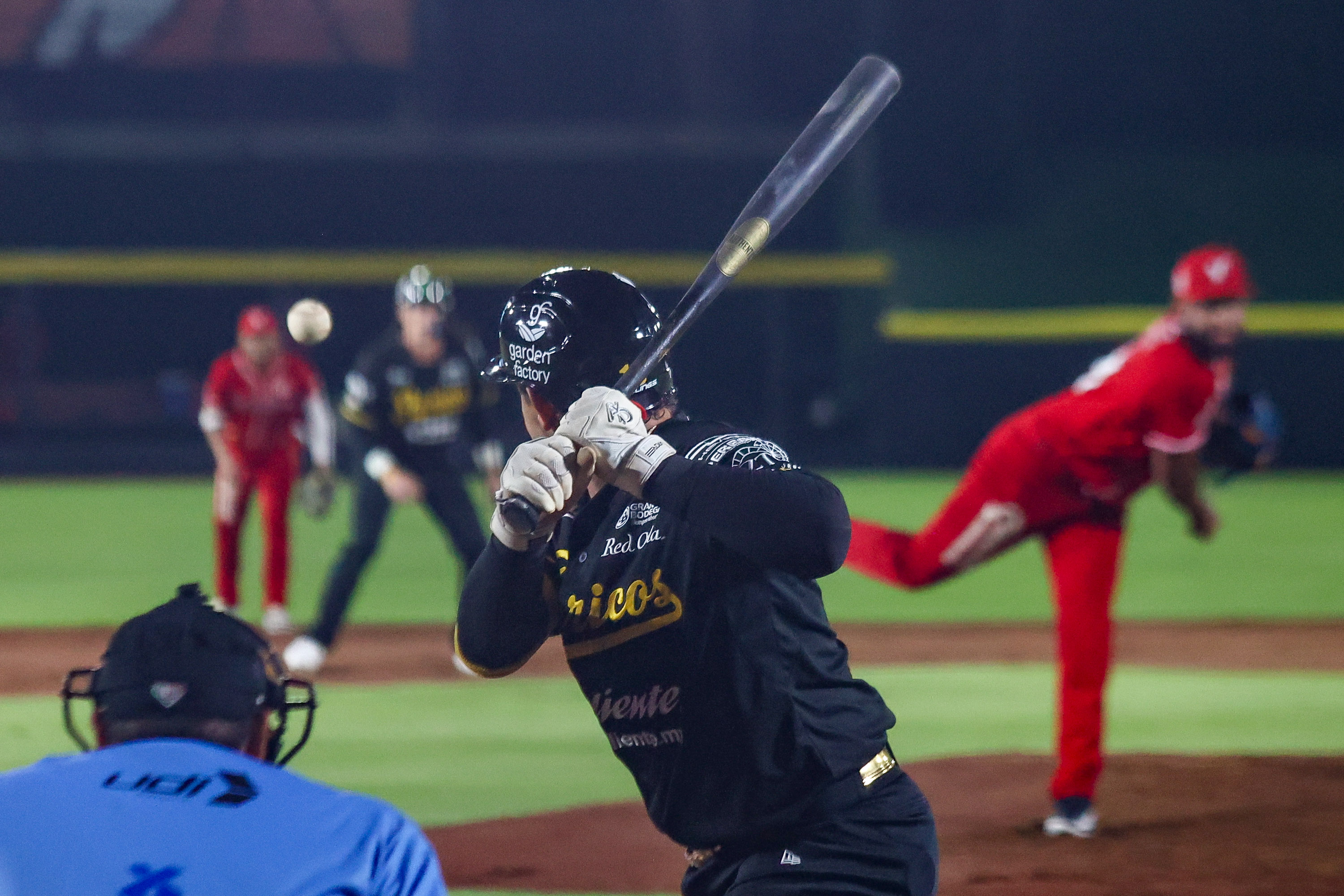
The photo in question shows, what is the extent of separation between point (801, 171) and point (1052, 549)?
8.46ft

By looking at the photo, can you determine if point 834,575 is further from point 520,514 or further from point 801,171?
point 520,514

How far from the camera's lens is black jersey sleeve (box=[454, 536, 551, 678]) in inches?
103

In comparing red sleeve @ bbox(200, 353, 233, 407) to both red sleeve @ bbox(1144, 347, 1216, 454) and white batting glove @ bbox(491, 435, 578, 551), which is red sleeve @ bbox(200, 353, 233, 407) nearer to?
red sleeve @ bbox(1144, 347, 1216, 454)

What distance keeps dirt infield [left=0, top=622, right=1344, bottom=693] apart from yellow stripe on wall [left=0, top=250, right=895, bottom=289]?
29.6ft

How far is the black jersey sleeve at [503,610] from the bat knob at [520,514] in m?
0.10

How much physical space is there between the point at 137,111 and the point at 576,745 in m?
16.6

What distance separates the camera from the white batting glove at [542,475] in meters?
2.42

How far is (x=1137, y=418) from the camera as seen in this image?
5371 millimetres

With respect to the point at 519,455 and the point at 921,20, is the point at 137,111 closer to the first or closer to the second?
the point at 921,20

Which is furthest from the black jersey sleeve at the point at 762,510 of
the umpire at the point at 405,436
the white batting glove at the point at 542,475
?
the umpire at the point at 405,436

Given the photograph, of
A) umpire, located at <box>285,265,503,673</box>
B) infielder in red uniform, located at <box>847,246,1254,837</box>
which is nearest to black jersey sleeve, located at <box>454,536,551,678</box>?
infielder in red uniform, located at <box>847,246,1254,837</box>

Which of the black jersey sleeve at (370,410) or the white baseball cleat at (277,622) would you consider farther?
the white baseball cleat at (277,622)

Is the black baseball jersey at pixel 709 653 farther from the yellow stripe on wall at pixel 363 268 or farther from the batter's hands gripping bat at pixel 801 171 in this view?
the yellow stripe on wall at pixel 363 268

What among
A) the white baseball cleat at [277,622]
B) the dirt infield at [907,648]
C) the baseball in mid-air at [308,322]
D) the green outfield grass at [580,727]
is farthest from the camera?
the white baseball cleat at [277,622]
